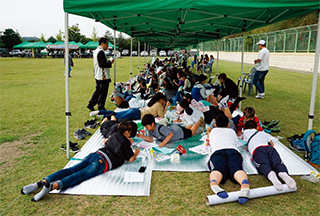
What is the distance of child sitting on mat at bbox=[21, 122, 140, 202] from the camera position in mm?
2844

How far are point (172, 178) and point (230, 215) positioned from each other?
0.95 meters

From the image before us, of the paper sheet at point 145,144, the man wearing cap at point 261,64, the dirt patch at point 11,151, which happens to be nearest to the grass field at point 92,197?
the dirt patch at point 11,151

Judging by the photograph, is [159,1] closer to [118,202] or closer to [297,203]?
[118,202]

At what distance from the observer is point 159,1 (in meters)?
3.46

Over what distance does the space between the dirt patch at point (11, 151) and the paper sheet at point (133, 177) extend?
6.11 feet

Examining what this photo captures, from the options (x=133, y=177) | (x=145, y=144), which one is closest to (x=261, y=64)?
(x=145, y=144)

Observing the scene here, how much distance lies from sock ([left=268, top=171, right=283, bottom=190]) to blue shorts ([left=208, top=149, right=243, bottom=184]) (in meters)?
0.38

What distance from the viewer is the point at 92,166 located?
3.18 metres

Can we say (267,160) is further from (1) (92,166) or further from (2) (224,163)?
(1) (92,166)

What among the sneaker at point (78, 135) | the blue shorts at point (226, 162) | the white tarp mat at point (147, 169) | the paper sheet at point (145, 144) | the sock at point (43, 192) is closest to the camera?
the sock at point (43, 192)

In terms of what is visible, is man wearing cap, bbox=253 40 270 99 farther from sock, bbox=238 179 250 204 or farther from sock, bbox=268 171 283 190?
sock, bbox=238 179 250 204

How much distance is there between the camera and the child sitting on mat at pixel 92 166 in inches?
112

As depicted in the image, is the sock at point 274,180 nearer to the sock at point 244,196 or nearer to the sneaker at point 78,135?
the sock at point 244,196

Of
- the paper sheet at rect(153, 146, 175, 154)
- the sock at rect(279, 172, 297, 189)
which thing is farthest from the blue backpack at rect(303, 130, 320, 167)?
the paper sheet at rect(153, 146, 175, 154)
